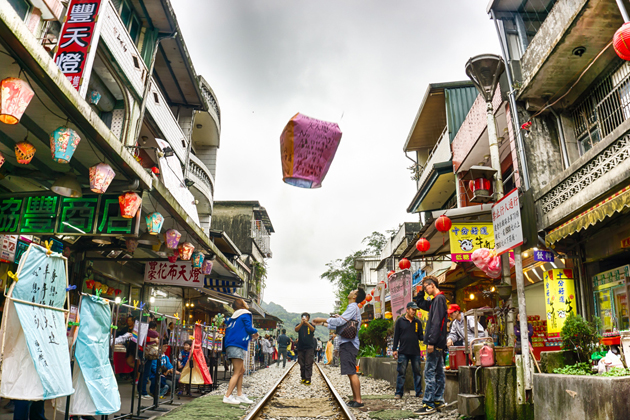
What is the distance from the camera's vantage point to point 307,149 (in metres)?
5.44

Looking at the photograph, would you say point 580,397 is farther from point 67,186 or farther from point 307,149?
point 67,186

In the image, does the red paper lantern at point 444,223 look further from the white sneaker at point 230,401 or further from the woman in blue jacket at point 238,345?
the white sneaker at point 230,401

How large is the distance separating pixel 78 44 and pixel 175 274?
6136 millimetres

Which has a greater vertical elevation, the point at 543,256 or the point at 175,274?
the point at 543,256

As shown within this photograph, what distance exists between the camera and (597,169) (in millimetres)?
7469

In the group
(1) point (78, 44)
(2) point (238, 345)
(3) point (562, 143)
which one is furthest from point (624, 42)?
(1) point (78, 44)

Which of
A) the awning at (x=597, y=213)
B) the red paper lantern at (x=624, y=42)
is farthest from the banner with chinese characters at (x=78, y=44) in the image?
the awning at (x=597, y=213)

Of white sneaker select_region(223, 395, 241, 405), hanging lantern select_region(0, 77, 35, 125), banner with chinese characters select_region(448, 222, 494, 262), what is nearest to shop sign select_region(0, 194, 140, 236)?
hanging lantern select_region(0, 77, 35, 125)

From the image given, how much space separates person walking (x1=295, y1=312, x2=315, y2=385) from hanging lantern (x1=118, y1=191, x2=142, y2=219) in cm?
604

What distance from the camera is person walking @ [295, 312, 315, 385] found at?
11539 millimetres

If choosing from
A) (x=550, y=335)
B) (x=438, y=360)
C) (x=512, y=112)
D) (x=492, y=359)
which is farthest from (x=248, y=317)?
(x=512, y=112)

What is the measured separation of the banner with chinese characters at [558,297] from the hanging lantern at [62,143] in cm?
891

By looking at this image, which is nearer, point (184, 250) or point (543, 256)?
point (543, 256)

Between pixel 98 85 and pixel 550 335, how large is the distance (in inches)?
470
